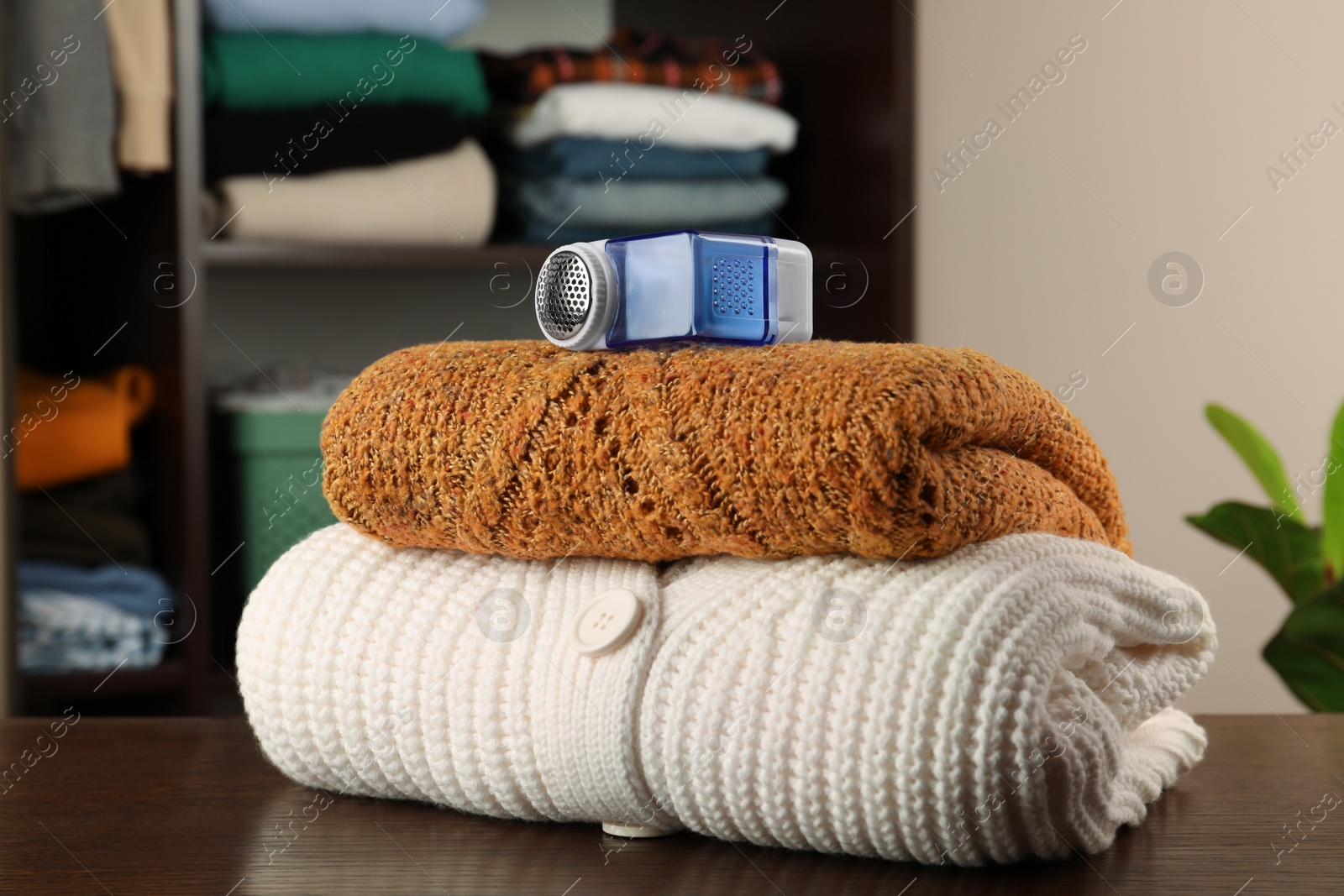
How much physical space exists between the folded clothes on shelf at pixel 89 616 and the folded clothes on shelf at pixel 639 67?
0.53 metres

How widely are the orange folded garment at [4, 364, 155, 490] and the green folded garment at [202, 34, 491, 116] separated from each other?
257 mm

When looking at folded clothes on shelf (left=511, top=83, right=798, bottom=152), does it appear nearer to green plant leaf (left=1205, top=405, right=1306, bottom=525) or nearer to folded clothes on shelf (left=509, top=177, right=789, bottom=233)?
folded clothes on shelf (left=509, top=177, right=789, bottom=233)

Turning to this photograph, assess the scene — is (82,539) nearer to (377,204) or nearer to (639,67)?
(377,204)

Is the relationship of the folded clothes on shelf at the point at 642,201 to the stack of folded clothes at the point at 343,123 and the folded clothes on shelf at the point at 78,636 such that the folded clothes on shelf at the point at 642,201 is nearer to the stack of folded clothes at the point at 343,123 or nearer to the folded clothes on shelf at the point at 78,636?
the stack of folded clothes at the point at 343,123

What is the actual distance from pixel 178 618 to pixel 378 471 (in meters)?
0.67

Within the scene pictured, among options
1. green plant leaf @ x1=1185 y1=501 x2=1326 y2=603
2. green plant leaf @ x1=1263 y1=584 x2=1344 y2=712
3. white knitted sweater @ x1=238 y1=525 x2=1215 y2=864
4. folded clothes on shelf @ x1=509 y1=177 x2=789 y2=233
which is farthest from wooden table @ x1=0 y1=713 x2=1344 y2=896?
folded clothes on shelf @ x1=509 y1=177 x2=789 y2=233

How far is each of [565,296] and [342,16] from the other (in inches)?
28.6

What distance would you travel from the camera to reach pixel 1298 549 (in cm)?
100

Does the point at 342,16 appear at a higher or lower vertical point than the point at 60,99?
higher

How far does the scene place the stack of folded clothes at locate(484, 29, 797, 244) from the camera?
1093mm

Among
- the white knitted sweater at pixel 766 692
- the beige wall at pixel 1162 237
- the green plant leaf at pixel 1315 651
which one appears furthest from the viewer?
the beige wall at pixel 1162 237

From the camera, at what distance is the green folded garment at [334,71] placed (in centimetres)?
103

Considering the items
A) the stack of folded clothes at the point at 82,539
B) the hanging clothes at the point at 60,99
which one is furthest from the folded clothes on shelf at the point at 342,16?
the stack of folded clothes at the point at 82,539

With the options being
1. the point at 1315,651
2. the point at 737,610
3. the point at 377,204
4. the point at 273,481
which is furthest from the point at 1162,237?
the point at 737,610
